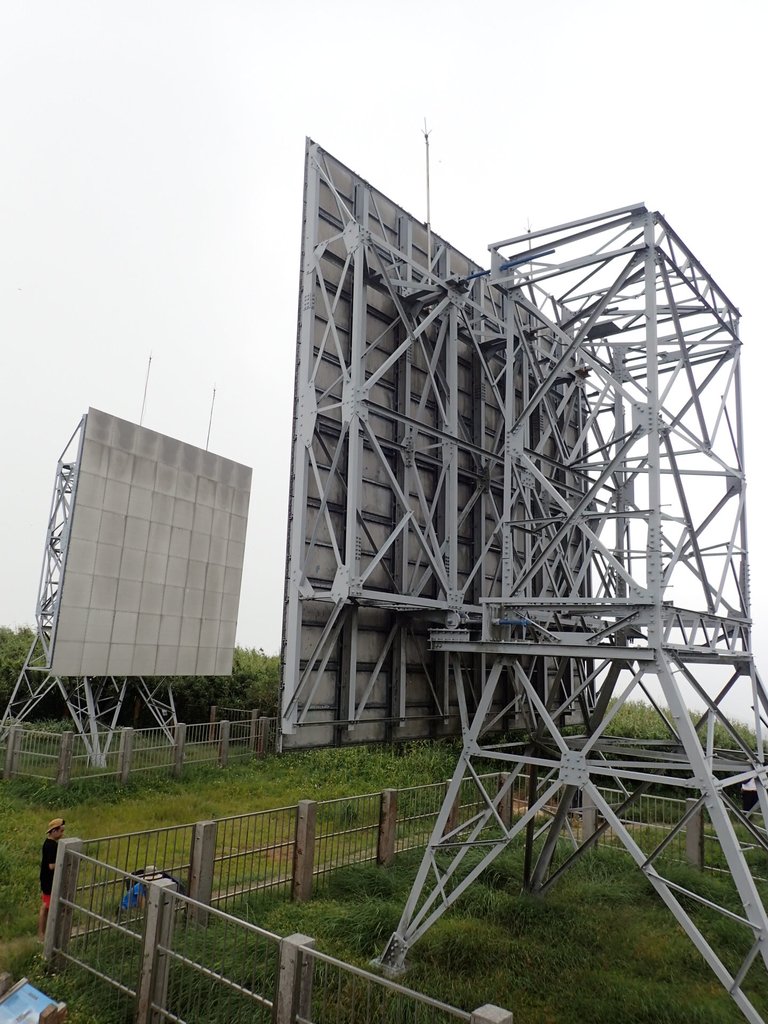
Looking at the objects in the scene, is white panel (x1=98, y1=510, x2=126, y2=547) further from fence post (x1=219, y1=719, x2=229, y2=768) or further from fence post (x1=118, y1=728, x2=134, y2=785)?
fence post (x1=219, y1=719, x2=229, y2=768)

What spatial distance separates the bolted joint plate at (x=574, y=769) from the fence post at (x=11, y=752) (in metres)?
14.4

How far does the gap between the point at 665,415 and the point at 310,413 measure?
4211 mm

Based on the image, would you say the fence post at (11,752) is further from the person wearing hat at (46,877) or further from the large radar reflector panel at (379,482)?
the large radar reflector panel at (379,482)

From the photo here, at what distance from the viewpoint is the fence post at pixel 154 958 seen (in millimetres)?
7281

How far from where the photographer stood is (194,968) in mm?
7391

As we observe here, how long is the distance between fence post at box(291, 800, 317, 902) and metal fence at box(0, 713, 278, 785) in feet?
26.4

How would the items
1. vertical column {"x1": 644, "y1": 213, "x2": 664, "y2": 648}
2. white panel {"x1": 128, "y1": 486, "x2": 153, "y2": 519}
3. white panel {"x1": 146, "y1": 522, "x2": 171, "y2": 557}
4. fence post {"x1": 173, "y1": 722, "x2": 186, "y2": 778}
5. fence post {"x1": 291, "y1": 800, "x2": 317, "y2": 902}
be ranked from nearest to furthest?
vertical column {"x1": 644, "y1": 213, "x2": 664, "y2": 648}
fence post {"x1": 291, "y1": 800, "x2": 317, "y2": 902}
fence post {"x1": 173, "y1": 722, "x2": 186, "y2": 778}
white panel {"x1": 128, "y1": 486, "x2": 153, "y2": 519}
white panel {"x1": 146, "y1": 522, "x2": 171, "y2": 557}

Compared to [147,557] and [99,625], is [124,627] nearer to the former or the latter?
[99,625]

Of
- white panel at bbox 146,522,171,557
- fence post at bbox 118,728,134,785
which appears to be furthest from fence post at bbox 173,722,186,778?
white panel at bbox 146,522,171,557

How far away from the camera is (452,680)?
11023mm

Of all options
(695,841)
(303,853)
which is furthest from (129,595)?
(695,841)

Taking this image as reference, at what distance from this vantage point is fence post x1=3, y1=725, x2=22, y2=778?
17.6 metres

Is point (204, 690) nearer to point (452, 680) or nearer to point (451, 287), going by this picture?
point (452, 680)

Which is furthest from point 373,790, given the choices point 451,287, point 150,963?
point 451,287
